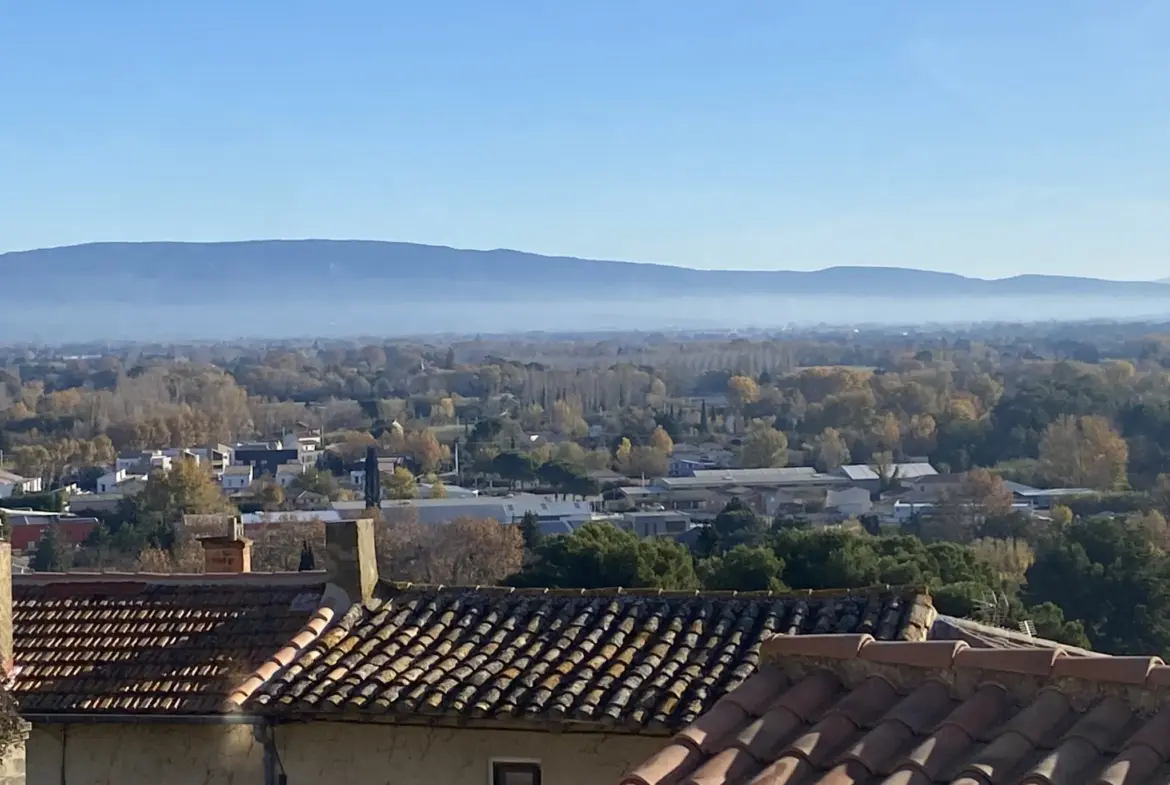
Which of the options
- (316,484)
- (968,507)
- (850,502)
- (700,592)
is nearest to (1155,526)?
(968,507)

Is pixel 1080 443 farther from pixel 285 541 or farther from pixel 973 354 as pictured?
pixel 973 354

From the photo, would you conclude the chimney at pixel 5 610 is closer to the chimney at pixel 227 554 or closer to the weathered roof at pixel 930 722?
the chimney at pixel 227 554

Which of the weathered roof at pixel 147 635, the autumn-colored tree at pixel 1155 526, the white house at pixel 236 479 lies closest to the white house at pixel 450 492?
the white house at pixel 236 479

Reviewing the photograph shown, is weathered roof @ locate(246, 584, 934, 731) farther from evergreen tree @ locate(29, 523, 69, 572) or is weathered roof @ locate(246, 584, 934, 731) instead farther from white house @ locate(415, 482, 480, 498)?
white house @ locate(415, 482, 480, 498)

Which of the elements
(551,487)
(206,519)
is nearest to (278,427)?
(551,487)

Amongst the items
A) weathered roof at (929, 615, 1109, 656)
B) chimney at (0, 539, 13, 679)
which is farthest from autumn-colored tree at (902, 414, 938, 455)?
chimney at (0, 539, 13, 679)

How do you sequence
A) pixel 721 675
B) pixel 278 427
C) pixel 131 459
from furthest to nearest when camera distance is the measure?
pixel 278 427
pixel 131 459
pixel 721 675
